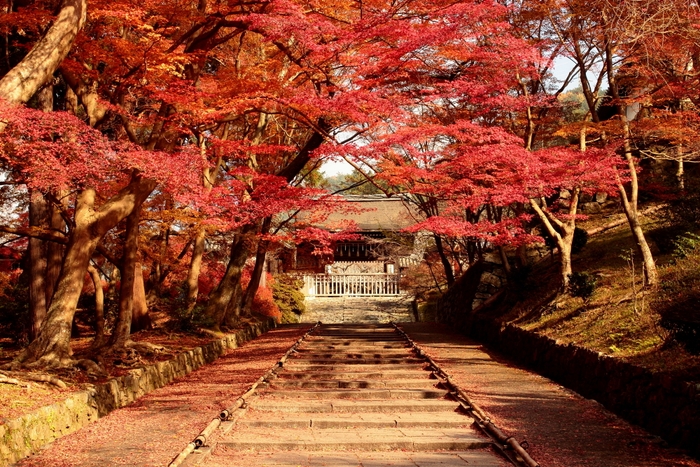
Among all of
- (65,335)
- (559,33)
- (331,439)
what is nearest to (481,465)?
(331,439)

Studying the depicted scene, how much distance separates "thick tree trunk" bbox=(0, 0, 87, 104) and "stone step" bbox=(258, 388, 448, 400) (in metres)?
5.69

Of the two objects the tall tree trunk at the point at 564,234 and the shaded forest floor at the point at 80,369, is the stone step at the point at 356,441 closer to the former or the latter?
the shaded forest floor at the point at 80,369

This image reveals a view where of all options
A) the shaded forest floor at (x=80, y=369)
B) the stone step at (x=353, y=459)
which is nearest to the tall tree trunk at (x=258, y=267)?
the shaded forest floor at (x=80, y=369)

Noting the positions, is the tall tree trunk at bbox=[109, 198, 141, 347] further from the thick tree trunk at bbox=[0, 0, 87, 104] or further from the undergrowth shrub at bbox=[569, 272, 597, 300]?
the undergrowth shrub at bbox=[569, 272, 597, 300]

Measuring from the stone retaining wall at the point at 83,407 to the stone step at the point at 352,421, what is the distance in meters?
2.12

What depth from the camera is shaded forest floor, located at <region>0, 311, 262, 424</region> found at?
8609 millimetres

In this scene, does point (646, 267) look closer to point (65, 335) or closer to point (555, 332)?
point (555, 332)

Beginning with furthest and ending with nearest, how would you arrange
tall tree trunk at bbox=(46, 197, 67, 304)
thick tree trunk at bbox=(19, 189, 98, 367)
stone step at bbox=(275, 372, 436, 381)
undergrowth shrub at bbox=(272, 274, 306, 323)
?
1. undergrowth shrub at bbox=(272, 274, 306, 323)
2. tall tree trunk at bbox=(46, 197, 67, 304)
3. stone step at bbox=(275, 372, 436, 381)
4. thick tree trunk at bbox=(19, 189, 98, 367)

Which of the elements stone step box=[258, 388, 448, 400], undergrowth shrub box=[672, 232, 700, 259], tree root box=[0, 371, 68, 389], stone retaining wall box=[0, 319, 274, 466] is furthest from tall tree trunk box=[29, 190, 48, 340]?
undergrowth shrub box=[672, 232, 700, 259]

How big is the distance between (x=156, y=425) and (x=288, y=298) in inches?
914

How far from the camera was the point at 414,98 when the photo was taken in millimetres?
17438

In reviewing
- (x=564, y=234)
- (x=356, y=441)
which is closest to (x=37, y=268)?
(x=356, y=441)

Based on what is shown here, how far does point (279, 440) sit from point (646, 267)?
27.2 ft

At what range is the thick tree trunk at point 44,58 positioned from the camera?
9.26 meters
